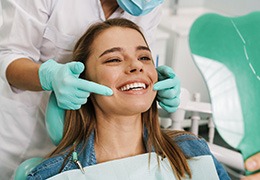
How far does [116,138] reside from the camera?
138 cm

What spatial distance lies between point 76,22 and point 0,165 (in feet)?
2.02

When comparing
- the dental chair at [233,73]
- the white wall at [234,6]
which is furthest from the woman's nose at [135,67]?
the white wall at [234,6]

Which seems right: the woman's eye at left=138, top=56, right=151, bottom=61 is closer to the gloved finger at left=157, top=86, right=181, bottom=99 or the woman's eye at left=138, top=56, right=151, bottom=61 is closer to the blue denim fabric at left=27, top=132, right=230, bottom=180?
the gloved finger at left=157, top=86, right=181, bottom=99

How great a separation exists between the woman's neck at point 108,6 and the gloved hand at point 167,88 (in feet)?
0.93

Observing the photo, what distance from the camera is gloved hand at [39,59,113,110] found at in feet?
3.95

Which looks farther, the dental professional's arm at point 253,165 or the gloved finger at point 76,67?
the gloved finger at point 76,67

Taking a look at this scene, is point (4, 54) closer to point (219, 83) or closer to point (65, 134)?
point (65, 134)

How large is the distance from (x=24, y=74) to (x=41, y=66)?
77 mm

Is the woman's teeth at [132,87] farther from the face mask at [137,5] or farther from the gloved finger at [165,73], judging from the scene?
the face mask at [137,5]

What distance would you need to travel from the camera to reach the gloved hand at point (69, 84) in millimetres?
1203

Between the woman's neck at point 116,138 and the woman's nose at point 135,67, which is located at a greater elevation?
the woman's nose at point 135,67

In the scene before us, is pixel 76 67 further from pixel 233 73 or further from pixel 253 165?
pixel 253 165

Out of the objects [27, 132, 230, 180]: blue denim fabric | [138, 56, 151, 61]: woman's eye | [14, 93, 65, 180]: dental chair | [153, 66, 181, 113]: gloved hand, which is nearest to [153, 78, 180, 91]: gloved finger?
[153, 66, 181, 113]: gloved hand

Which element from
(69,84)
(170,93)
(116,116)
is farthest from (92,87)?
(170,93)
